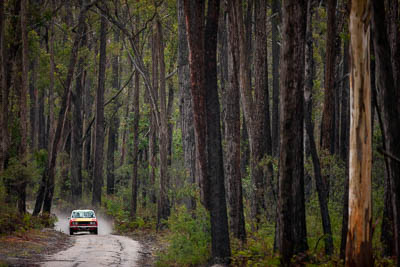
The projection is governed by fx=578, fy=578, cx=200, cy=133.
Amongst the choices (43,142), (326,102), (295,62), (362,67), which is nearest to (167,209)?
(326,102)

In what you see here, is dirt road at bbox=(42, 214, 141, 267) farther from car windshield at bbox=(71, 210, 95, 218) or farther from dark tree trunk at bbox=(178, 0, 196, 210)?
car windshield at bbox=(71, 210, 95, 218)

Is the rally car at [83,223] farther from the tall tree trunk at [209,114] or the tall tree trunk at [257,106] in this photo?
the tall tree trunk at [209,114]

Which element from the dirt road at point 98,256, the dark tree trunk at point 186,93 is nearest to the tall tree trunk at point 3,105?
the dirt road at point 98,256

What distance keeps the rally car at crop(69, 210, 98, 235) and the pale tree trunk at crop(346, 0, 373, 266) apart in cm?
2048

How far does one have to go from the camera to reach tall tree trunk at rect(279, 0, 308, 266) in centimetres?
1230

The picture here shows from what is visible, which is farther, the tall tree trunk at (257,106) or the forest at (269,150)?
the tall tree trunk at (257,106)

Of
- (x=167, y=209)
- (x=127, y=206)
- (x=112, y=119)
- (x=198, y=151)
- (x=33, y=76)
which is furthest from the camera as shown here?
(x=112, y=119)

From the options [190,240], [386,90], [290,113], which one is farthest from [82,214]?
[386,90]

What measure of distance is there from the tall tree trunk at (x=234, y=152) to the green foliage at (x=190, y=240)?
54.7 inches

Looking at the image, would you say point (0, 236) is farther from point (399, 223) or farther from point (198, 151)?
point (399, 223)

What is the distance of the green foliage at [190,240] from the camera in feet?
49.8

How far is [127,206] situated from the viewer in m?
38.3

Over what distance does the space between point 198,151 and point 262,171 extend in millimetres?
7634

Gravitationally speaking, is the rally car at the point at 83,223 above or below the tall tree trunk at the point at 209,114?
below
